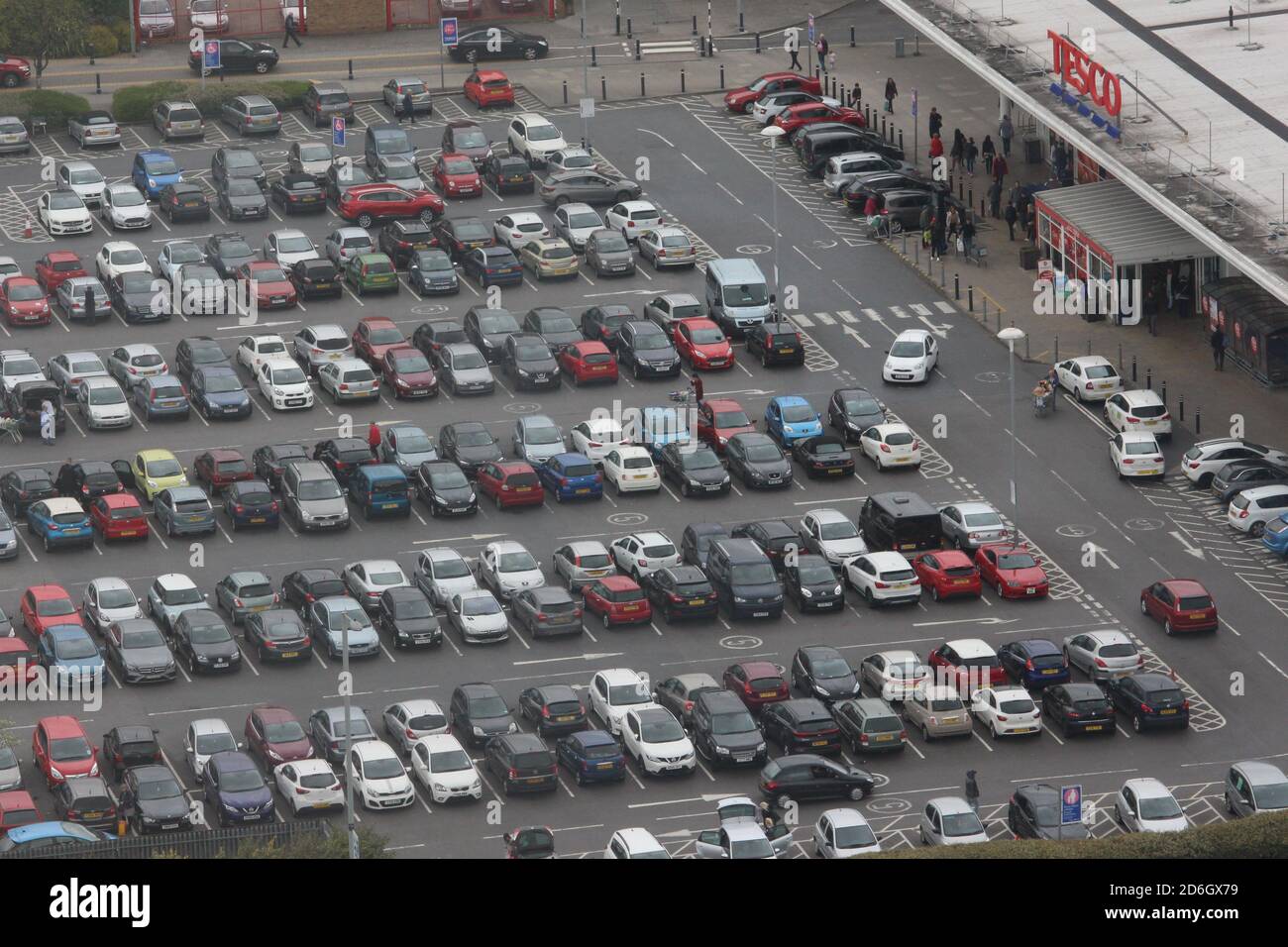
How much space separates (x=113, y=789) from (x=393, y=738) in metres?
6.64

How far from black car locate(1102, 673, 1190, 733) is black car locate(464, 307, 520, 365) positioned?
93.5 ft

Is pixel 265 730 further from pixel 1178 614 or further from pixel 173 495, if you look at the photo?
pixel 1178 614

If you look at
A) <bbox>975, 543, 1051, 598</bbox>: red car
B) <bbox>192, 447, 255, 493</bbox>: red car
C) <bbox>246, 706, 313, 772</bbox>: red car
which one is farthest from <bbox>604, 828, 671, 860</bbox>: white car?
<bbox>192, 447, 255, 493</bbox>: red car

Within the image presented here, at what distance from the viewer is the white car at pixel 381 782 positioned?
53.4m

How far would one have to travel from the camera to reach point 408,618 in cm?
6184

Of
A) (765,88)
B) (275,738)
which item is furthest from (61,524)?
(765,88)

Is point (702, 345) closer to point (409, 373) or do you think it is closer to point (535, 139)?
point (409, 373)

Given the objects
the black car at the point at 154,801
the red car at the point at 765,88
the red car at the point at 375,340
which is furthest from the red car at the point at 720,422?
the red car at the point at 765,88

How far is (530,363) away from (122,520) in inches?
624

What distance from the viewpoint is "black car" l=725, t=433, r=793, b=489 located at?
70875mm

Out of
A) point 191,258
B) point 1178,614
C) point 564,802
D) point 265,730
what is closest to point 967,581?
point 1178,614

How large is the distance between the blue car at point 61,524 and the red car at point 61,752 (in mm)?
11624

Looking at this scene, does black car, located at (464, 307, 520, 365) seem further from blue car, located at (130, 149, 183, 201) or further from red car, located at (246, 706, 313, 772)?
red car, located at (246, 706, 313, 772)

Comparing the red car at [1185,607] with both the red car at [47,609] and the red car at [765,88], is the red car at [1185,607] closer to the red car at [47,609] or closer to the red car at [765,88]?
the red car at [47,609]
